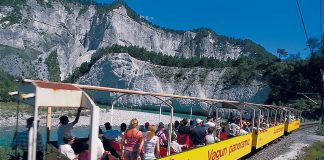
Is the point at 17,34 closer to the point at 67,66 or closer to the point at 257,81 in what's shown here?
the point at 67,66

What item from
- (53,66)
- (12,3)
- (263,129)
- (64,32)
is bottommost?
(263,129)

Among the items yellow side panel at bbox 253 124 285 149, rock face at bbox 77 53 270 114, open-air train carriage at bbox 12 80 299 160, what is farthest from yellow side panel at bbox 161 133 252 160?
rock face at bbox 77 53 270 114

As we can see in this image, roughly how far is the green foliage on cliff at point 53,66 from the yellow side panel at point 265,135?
120 m

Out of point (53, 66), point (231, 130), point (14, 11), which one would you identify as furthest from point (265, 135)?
point (14, 11)

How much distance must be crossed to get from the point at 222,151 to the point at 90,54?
547ft

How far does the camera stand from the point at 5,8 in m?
165

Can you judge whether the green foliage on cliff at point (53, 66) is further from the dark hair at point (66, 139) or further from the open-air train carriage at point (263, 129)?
the dark hair at point (66, 139)

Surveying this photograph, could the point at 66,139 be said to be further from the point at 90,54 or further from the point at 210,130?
the point at 90,54

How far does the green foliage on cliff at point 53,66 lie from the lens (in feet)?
462

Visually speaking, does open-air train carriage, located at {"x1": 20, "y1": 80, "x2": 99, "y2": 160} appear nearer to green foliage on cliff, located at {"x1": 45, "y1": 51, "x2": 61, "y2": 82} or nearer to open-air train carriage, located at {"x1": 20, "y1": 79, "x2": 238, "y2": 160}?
open-air train carriage, located at {"x1": 20, "y1": 79, "x2": 238, "y2": 160}

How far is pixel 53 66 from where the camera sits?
14600 centimetres

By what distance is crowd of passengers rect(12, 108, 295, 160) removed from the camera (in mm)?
7621

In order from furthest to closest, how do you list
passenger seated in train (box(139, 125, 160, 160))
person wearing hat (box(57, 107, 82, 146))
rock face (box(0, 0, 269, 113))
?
rock face (box(0, 0, 269, 113))
passenger seated in train (box(139, 125, 160, 160))
person wearing hat (box(57, 107, 82, 146))

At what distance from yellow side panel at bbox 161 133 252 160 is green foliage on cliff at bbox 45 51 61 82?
127 metres
